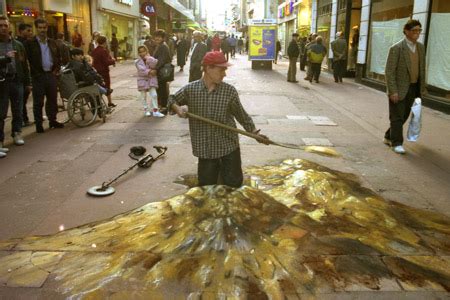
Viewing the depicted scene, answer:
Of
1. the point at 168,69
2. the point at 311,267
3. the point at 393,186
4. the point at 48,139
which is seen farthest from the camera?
the point at 168,69

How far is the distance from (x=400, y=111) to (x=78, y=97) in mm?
5878

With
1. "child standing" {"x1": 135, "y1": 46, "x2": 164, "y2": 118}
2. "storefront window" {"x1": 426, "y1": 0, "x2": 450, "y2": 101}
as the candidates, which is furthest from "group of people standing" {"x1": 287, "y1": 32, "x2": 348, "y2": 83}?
"child standing" {"x1": 135, "y1": 46, "x2": 164, "y2": 118}

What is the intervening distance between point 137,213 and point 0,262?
1.29 metres

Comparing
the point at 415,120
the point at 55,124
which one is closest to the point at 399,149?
the point at 415,120

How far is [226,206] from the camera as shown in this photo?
420 cm

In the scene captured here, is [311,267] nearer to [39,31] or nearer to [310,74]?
[39,31]

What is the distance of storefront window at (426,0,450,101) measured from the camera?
34.8ft

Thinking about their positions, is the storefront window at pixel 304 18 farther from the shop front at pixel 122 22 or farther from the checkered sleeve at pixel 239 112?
the checkered sleeve at pixel 239 112

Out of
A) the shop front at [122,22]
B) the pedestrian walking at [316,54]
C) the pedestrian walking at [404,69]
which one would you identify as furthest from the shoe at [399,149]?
the shop front at [122,22]

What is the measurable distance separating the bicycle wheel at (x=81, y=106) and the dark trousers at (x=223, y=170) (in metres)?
4.96

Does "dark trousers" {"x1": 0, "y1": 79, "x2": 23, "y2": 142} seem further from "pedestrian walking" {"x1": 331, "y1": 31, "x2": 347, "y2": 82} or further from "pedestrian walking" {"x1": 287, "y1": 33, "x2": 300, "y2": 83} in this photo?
"pedestrian walking" {"x1": 331, "y1": 31, "x2": 347, "y2": 82}

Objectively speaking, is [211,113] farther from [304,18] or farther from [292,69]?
[304,18]

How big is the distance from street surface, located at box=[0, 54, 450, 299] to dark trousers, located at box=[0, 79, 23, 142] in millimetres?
420

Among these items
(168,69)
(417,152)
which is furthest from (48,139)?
(417,152)
